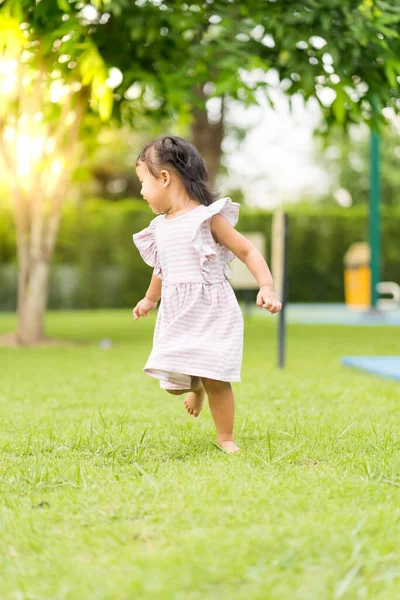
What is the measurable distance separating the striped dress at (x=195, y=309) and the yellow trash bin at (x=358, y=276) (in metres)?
15.2

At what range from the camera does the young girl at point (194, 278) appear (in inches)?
125

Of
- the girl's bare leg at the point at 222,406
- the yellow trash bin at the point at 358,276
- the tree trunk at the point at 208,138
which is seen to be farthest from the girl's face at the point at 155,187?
the yellow trash bin at the point at 358,276

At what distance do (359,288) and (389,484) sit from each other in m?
16.6

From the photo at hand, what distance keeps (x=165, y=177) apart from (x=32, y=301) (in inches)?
250

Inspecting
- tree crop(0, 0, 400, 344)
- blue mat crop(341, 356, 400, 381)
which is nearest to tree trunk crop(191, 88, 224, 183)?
tree crop(0, 0, 400, 344)

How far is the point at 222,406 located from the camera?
3246mm

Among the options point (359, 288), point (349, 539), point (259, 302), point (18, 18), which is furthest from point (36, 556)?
point (359, 288)

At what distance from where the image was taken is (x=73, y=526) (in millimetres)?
2152

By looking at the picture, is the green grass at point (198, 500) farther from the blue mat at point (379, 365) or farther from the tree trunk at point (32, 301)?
the tree trunk at point (32, 301)

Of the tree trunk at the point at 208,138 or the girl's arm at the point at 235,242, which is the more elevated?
the tree trunk at the point at 208,138

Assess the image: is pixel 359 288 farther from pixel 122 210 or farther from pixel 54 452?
pixel 54 452

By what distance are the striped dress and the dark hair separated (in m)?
0.07

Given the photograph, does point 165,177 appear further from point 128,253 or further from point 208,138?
point 128,253

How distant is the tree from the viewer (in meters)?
7.01
